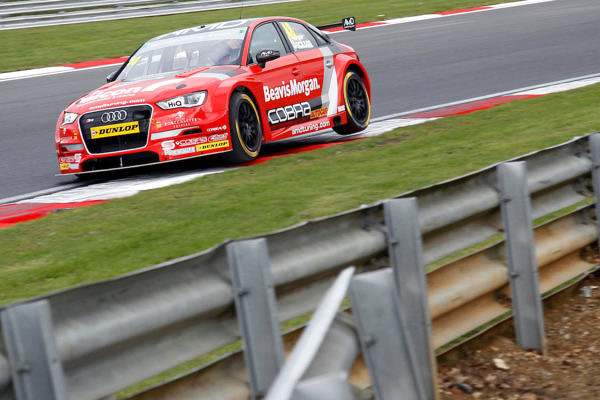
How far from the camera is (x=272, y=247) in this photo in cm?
342

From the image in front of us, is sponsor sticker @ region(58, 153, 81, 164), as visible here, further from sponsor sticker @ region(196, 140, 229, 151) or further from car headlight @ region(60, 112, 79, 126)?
sponsor sticker @ region(196, 140, 229, 151)

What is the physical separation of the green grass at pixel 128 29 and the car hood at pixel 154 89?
1085 cm

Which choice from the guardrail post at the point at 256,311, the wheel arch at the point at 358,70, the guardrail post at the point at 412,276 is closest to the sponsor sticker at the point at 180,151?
the wheel arch at the point at 358,70

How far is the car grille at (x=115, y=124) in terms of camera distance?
9188 millimetres

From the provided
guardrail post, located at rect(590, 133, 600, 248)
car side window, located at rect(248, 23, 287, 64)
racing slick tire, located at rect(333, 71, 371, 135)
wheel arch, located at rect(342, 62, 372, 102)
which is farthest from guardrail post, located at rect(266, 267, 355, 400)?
wheel arch, located at rect(342, 62, 372, 102)

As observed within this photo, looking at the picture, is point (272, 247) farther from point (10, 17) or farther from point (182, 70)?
point (10, 17)

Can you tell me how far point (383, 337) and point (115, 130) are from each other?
6468 millimetres

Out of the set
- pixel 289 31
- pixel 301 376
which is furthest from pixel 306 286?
pixel 289 31

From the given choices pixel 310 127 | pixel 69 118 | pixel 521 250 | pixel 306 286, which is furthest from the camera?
pixel 310 127

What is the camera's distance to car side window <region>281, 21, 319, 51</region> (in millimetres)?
10945

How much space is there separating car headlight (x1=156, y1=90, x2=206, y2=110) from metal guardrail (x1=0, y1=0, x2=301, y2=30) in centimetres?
1587

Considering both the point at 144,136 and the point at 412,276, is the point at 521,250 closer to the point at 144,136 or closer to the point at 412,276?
the point at 412,276

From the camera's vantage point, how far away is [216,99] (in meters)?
9.32

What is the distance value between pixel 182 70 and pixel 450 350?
6270 mm
